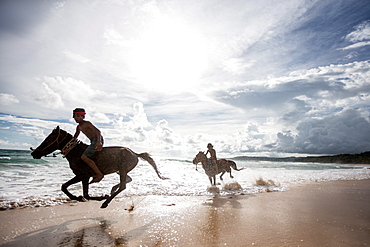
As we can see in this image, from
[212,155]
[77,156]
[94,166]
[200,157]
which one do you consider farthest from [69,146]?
[212,155]

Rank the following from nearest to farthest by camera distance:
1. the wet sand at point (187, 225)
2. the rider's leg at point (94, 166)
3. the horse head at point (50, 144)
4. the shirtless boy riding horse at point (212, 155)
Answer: the wet sand at point (187, 225), the horse head at point (50, 144), the rider's leg at point (94, 166), the shirtless boy riding horse at point (212, 155)

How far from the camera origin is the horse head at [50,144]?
5.05 meters

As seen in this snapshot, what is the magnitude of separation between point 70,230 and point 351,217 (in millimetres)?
7071

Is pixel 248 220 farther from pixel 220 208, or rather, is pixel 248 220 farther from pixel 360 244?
pixel 360 244

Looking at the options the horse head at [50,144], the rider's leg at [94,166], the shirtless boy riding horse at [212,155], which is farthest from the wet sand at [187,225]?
the shirtless boy riding horse at [212,155]

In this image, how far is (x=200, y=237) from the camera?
4.18 m

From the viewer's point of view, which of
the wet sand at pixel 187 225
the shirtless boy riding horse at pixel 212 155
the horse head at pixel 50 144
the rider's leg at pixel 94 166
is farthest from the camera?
the shirtless boy riding horse at pixel 212 155

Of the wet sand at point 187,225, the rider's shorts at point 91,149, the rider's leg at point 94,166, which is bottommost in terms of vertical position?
the wet sand at point 187,225

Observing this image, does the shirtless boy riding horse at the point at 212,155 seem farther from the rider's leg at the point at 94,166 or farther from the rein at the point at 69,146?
the rein at the point at 69,146

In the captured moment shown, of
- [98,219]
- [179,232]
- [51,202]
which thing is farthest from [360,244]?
[51,202]

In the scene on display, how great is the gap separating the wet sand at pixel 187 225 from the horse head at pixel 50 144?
1.62 meters

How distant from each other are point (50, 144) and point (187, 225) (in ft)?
12.5

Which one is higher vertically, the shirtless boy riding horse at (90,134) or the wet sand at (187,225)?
the shirtless boy riding horse at (90,134)

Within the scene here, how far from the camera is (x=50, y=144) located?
5.12 m
